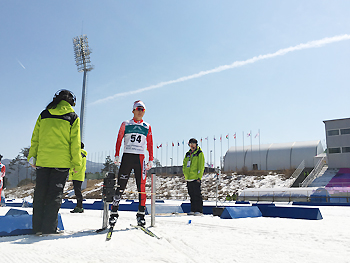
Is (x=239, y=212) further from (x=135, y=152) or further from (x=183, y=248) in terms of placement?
(x=183, y=248)

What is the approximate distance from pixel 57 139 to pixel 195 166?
502 cm

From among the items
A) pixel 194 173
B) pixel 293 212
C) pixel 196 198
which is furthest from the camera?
pixel 194 173

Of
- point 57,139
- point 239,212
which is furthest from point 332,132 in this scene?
point 57,139

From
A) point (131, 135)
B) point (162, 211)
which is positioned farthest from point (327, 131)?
point (131, 135)

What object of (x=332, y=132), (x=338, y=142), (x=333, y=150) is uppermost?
(x=332, y=132)

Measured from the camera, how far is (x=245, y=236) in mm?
4062

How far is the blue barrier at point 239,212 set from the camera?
6.66m

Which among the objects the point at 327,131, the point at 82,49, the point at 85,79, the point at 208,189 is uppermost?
the point at 82,49

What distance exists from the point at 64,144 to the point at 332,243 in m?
3.85

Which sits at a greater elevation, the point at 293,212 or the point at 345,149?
the point at 345,149

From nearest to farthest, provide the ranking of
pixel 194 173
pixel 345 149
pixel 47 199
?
pixel 47 199, pixel 194 173, pixel 345 149

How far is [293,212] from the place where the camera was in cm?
718

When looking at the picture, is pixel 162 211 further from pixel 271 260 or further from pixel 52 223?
pixel 271 260

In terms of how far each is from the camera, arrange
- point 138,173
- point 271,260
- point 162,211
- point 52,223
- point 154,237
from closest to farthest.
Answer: point 271,260
point 154,237
point 52,223
point 138,173
point 162,211
